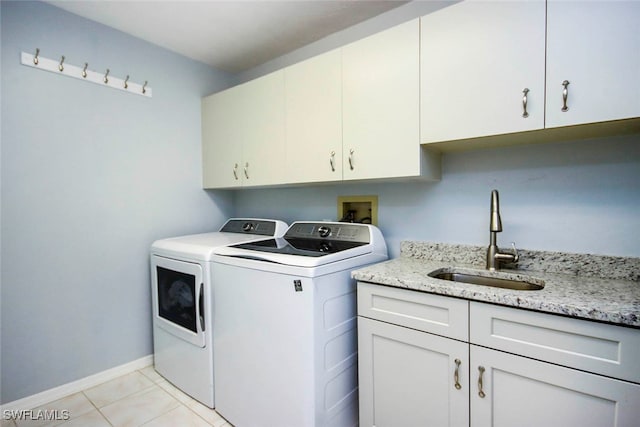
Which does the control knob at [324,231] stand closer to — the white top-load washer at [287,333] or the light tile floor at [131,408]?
the white top-load washer at [287,333]

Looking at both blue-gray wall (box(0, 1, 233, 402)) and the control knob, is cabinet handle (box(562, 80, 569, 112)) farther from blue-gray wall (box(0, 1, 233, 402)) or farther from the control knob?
blue-gray wall (box(0, 1, 233, 402))

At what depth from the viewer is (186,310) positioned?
1935mm

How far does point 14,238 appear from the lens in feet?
5.81

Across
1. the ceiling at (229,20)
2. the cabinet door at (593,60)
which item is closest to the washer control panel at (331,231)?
the cabinet door at (593,60)

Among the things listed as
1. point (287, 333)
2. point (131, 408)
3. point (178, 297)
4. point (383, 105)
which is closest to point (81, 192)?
point (178, 297)

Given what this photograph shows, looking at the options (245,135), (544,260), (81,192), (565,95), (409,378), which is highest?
(245,135)

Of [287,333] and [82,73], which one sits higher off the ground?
[82,73]

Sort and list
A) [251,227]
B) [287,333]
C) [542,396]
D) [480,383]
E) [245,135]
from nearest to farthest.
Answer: [542,396] → [480,383] → [287,333] → [245,135] → [251,227]

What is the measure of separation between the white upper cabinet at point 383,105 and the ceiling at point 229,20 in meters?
0.45

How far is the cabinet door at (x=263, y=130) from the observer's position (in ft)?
6.81

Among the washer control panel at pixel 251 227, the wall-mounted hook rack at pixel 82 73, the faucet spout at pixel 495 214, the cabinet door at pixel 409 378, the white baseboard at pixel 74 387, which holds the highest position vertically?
the wall-mounted hook rack at pixel 82 73

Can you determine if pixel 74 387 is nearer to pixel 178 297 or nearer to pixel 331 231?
pixel 178 297

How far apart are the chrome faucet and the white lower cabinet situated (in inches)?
18.0

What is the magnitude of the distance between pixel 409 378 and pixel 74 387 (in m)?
2.10
